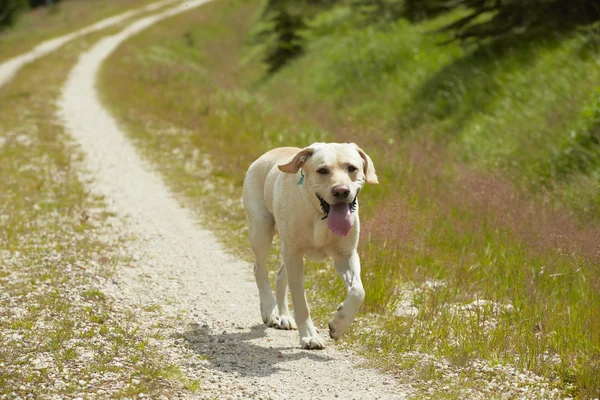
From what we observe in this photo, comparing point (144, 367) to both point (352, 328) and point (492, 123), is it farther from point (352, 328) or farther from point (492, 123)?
point (492, 123)

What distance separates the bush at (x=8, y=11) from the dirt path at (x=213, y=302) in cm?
4739

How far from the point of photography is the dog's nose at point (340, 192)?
5160 millimetres

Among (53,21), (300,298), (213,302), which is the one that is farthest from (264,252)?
(53,21)

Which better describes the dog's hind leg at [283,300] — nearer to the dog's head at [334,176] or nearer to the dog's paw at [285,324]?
the dog's paw at [285,324]

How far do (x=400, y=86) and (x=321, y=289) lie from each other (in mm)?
13240

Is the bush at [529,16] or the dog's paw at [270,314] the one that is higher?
the bush at [529,16]

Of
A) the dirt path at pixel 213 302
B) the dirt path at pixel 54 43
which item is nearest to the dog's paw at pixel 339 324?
the dirt path at pixel 213 302

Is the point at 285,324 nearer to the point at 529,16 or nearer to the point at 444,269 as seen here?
the point at 444,269

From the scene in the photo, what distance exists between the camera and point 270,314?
6504mm

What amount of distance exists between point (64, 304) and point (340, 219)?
2.88m

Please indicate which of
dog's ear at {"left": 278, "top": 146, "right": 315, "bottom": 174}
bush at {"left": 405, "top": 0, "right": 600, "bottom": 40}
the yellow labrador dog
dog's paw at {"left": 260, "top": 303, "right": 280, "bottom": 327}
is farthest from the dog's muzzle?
bush at {"left": 405, "top": 0, "right": 600, "bottom": 40}

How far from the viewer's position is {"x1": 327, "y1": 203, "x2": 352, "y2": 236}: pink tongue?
17.2ft

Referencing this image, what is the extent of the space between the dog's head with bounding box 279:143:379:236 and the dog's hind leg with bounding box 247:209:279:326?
1025 millimetres

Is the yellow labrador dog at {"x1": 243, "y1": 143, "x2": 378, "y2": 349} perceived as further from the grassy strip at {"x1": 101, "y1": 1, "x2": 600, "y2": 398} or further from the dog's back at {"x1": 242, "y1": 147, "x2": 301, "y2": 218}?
the grassy strip at {"x1": 101, "y1": 1, "x2": 600, "y2": 398}
